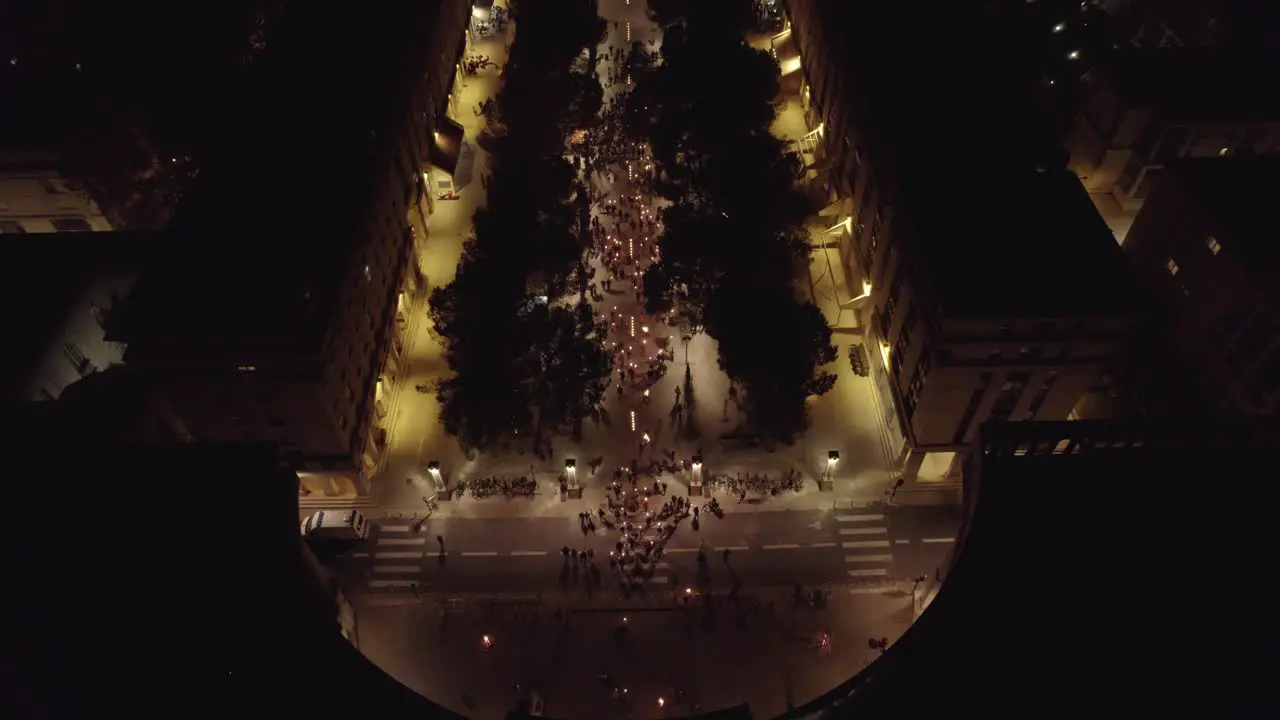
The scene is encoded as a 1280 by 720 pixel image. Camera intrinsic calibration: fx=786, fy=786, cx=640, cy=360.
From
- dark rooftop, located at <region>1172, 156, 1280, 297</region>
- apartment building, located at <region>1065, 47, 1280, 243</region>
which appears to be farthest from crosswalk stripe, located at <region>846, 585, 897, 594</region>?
apartment building, located at <region>1065, 47, 1280, 243</region>

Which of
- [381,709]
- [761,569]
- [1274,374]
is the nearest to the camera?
[381,709]

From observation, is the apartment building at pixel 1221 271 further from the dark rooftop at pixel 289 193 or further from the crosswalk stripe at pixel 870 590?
the dark rooftop at pixel 289 193

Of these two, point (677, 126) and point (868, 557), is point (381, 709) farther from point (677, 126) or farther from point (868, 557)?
point (677, 126)

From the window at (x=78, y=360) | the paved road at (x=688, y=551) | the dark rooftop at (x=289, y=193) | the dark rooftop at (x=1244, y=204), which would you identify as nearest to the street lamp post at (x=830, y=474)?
the paved road at (x=688, y=551)

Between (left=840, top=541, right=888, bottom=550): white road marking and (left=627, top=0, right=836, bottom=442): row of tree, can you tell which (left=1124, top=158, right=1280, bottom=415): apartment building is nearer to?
(left=840, top=541, right=888, bottom=550): white road marking

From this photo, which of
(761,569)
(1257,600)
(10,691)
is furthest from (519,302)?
(1257,600)

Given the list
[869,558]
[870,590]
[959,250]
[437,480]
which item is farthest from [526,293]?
[870,590]

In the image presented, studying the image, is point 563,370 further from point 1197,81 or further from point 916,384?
point 1197,81
